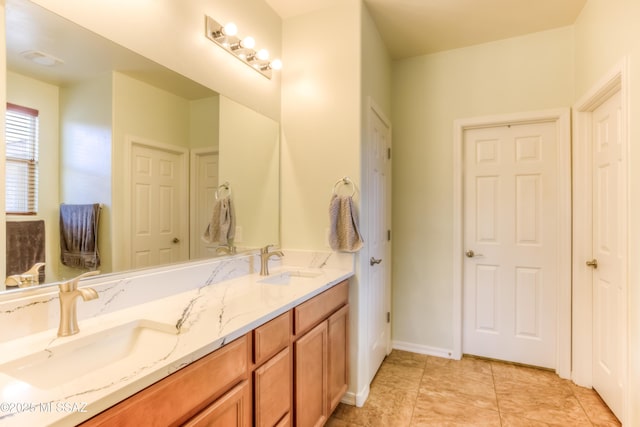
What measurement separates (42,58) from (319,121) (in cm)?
146

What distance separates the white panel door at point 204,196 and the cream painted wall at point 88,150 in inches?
17.4

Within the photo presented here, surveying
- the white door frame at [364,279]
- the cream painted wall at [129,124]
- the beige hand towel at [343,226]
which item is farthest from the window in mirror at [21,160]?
the white door frame at [364,279]

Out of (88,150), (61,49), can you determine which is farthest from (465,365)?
(61,49)

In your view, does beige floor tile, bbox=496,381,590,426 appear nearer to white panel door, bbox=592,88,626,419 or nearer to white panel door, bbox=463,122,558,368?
white panel door, bbox=592,88,626,419

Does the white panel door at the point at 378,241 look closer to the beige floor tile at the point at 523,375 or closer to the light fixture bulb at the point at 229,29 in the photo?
the beige floor tile at the point at 523,375

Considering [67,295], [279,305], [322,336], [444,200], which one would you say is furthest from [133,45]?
[444,200]

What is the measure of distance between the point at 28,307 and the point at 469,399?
2.43 m

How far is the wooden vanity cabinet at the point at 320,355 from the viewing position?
1.54m

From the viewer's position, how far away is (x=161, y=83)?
4.95 feet

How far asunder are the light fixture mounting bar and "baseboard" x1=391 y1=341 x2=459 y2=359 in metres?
2.47

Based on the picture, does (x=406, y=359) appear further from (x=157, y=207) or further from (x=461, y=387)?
(x=157, y=207)

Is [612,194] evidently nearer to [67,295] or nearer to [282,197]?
[282,197]

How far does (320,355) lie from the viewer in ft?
5.63

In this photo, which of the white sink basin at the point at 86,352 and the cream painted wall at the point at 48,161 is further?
the cream painted wall at the point at 48,161
